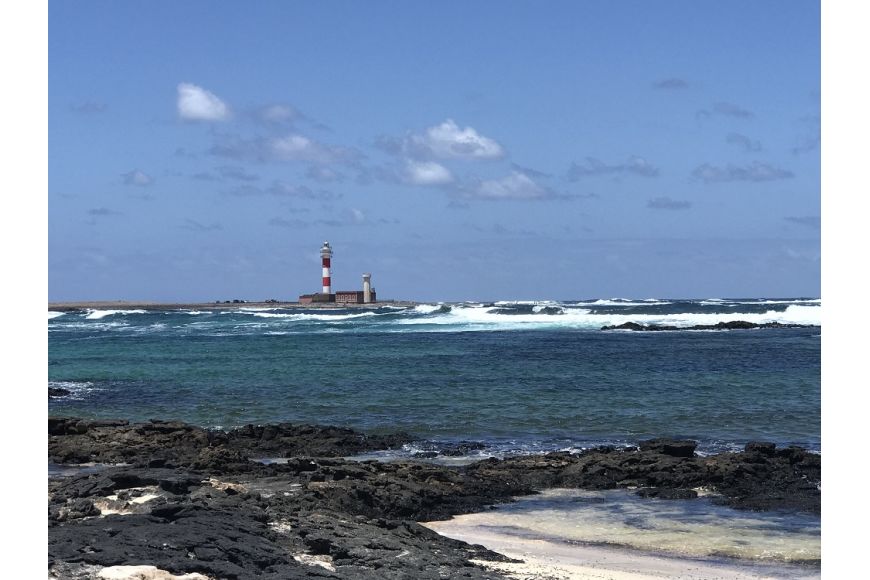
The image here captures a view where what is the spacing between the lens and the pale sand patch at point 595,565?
709 centimetres

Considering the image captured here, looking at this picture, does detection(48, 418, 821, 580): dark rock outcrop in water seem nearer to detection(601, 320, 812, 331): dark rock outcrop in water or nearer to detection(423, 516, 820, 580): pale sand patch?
detection(423, 516, 820, 580): pale sand patch

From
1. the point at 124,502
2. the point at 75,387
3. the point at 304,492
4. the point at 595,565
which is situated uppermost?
the point at 124,502

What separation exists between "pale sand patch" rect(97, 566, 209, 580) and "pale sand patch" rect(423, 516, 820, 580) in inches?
101

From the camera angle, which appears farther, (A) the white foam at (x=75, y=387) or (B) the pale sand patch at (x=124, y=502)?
(A) the white foam at (x=75, y=387)

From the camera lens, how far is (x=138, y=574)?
18.4 feet

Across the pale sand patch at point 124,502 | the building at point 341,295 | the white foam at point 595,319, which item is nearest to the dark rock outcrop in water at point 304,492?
the pale sand patch at point 124,502

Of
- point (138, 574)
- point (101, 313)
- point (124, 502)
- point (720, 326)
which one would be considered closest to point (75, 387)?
point (124, 502)

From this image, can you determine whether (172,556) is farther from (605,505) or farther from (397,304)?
(397,304)

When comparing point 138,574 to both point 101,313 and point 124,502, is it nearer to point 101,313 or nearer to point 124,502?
point 124,502

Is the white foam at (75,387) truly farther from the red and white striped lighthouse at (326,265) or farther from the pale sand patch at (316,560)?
the red and white striped lighthouse at (326,265)

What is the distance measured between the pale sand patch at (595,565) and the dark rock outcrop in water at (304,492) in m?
0.41

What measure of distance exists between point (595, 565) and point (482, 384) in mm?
14548

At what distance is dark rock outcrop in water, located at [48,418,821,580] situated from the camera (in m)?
6.34

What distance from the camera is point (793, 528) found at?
8.88 meters
